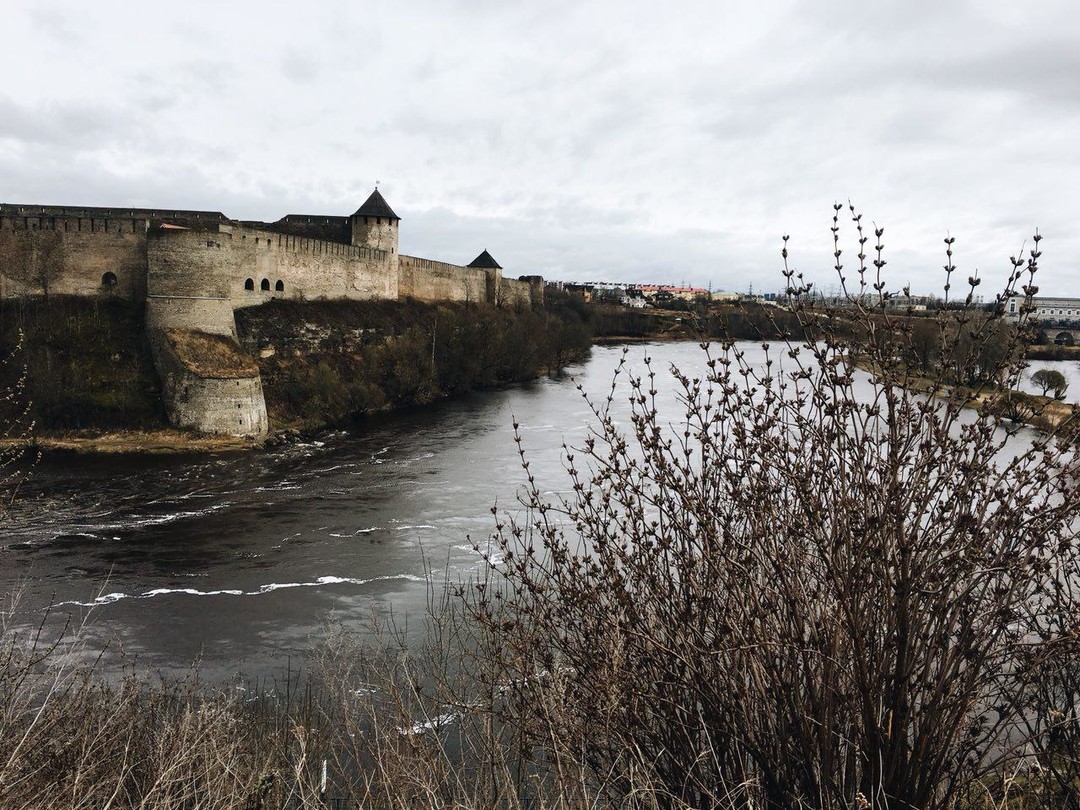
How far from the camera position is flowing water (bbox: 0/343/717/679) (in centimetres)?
781

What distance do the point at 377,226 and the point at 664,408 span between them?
13.8 metres

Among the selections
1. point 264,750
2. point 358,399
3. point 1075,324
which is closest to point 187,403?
point 358,399

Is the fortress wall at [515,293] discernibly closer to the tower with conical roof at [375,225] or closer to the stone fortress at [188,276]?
the tower with conical roof at [375,225]

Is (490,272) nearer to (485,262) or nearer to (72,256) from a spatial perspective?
(485,262)

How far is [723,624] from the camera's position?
2.79 m

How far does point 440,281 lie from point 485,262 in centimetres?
543

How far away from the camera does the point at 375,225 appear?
91.9ft

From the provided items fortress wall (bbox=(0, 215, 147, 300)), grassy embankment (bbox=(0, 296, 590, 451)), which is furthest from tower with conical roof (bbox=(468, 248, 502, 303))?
fortress wall (bbox=(0, 215, 147, 300))

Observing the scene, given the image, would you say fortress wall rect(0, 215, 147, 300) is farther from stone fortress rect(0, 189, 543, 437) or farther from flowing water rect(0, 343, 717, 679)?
flowing water rect(0, 343, 717, 679)

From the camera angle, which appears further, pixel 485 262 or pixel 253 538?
pixel 485 262

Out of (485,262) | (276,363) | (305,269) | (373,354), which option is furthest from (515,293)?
(276,363)

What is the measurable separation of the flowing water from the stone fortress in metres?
2.14

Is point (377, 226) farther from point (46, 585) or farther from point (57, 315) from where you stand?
point (46, 585)

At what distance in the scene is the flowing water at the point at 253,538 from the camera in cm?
Result: 781
